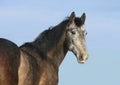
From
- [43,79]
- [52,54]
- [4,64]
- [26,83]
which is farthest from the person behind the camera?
[52,54]

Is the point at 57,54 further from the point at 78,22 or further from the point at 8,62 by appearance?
the point at 8,62

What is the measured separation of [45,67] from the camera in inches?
571

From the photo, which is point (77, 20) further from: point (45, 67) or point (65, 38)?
point (45, 67)

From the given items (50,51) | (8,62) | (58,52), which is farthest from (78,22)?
(8,62)

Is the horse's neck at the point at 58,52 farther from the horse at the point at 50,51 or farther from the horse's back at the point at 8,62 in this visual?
the horse's back at the point at 8,62

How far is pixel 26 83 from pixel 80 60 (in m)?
2.29

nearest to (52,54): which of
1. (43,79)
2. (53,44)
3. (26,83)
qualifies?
(53,44)

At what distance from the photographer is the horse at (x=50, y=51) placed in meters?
13.3

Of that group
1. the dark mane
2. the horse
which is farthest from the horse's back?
the dark mane

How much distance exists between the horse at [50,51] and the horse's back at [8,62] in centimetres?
28

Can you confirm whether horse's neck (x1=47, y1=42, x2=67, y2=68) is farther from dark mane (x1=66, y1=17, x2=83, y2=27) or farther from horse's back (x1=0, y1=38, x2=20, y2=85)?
horse's back (x1=0, y1=38, x2=20, y2=85)

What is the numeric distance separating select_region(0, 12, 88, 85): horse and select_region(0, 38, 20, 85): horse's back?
0.28 m

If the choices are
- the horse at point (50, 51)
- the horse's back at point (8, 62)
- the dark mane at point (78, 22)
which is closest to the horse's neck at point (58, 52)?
the horse at point (50, 51)

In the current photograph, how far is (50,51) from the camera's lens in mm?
15297
